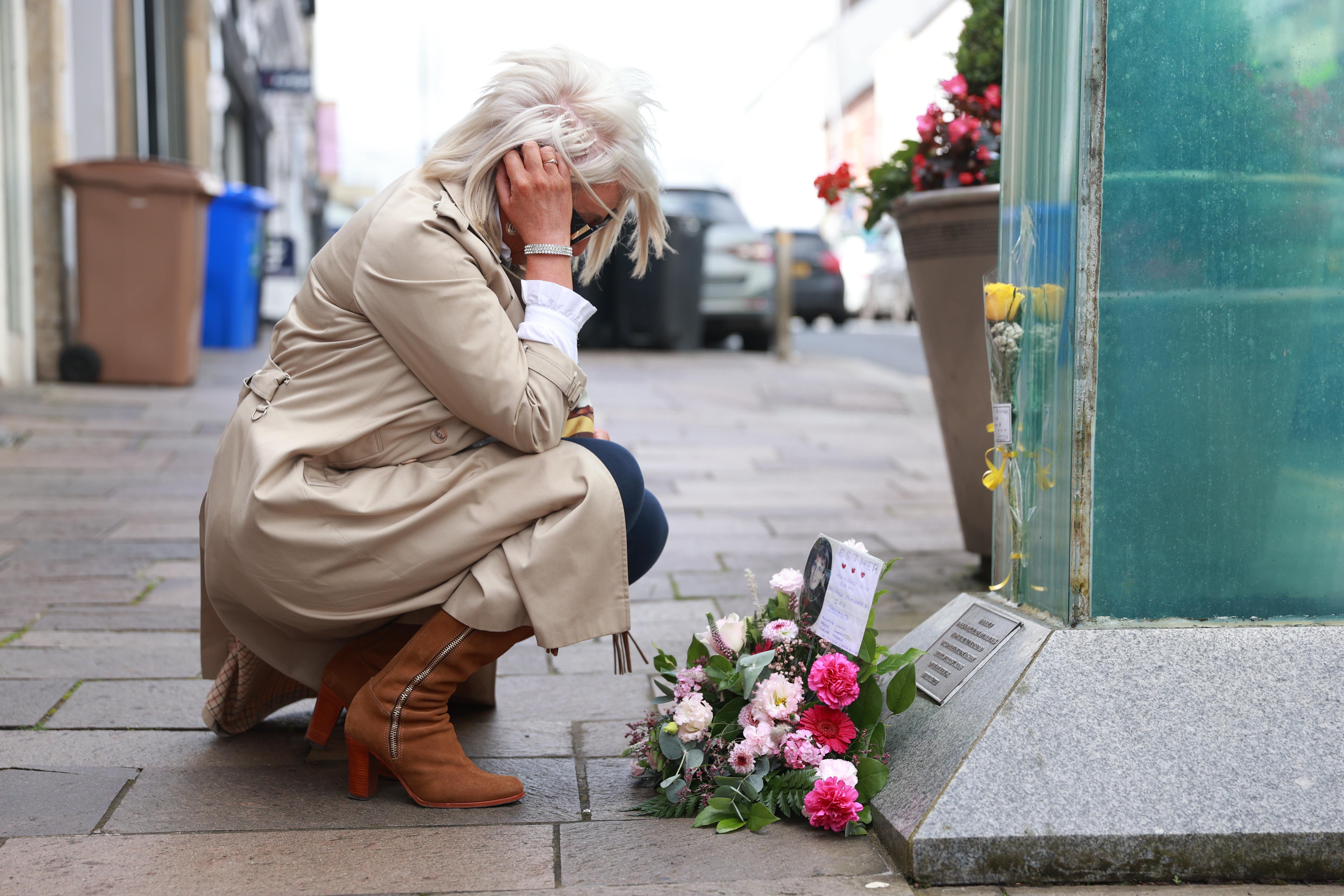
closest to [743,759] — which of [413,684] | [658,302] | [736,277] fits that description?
[413,684]

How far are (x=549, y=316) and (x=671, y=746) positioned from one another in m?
0.75

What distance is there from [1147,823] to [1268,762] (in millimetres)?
227

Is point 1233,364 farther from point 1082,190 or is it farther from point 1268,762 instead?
point 1268,762

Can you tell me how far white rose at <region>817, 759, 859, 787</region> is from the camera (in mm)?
1992

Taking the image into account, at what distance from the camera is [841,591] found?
2.09 meters

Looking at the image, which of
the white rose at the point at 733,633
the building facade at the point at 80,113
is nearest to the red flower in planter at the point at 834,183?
the white rose at the point at 733,633

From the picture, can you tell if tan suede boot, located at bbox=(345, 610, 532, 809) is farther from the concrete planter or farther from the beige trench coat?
the concrete planter

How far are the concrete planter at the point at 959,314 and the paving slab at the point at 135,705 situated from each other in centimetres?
200

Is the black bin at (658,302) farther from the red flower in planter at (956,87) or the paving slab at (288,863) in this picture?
the paving slab at (288,863)

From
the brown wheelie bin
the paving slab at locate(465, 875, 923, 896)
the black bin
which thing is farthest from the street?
the paving slab at locate(465, 875, 923, 896)

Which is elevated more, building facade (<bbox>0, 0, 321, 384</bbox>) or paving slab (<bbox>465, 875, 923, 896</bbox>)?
building facade (<bbox>0, 0, 321, 384</bbox>)

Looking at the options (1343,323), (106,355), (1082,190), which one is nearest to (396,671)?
(1082,190)

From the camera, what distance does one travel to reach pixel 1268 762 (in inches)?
75.3

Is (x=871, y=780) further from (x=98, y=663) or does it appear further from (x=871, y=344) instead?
(x=871, y=344)
